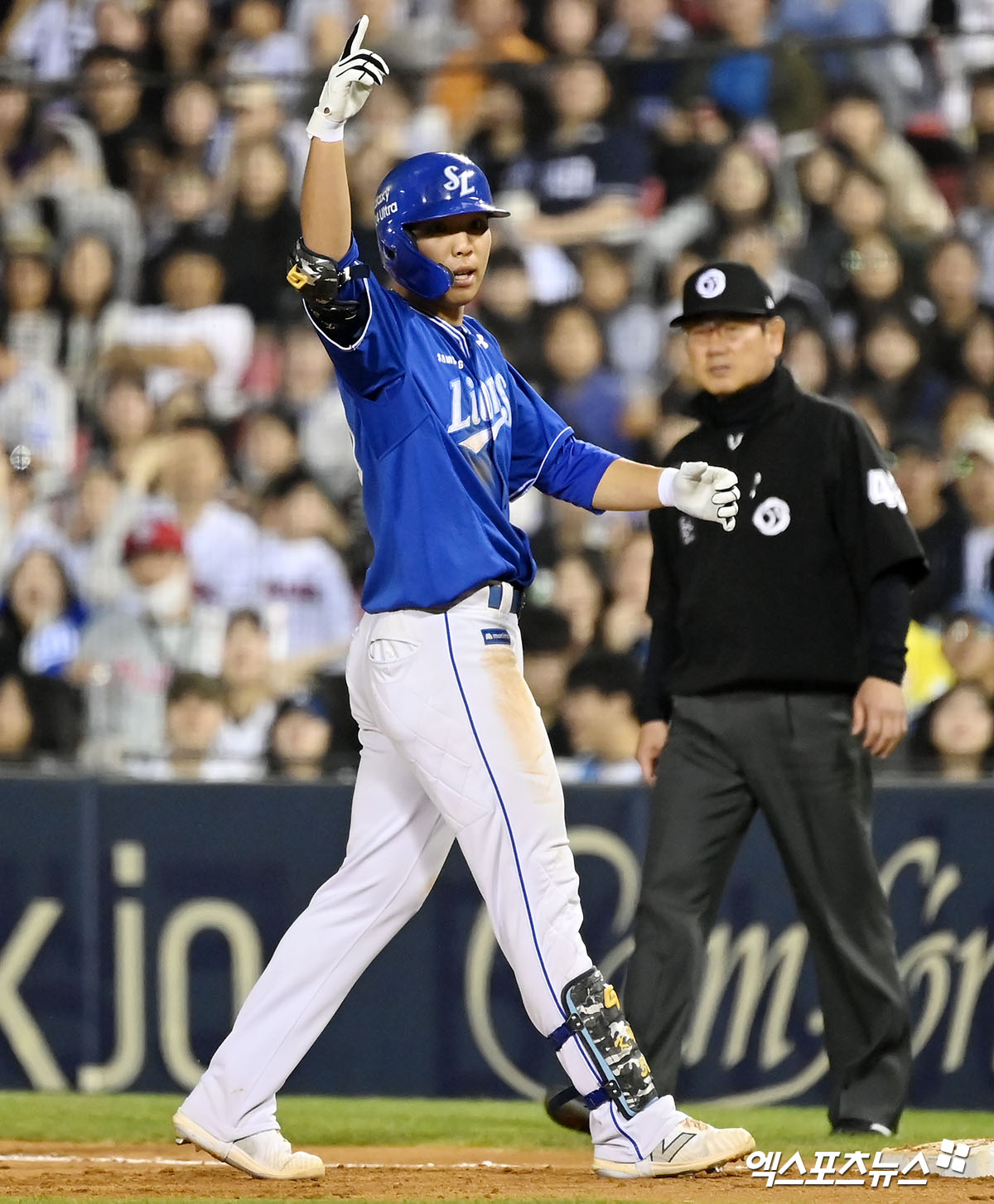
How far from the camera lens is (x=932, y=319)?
7.28 metres

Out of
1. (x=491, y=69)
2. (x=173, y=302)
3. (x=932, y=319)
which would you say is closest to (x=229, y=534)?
(x=173, y=302)

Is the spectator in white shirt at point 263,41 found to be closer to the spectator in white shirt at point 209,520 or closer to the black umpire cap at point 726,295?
the spectator in white shirt at point 209,520

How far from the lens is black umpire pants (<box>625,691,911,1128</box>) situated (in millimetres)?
5031

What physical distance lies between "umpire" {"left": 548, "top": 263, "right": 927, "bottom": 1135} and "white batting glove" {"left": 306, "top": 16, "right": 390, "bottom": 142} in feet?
5.19

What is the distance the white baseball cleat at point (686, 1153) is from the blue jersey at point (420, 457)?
3.91ft

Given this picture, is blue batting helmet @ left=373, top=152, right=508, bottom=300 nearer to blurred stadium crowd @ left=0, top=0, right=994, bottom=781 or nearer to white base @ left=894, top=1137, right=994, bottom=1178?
white base @ left=894, top=1137, right=994, bottom=1178

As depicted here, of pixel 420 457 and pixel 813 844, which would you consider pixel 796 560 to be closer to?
pixel 813 844

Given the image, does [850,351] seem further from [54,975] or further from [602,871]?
[54,975]

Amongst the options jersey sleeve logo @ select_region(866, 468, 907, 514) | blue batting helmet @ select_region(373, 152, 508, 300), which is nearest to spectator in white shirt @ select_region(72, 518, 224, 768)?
jersey sleeve logo @ select_region(866, 468, 907, 514)

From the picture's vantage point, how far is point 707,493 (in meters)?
4.10

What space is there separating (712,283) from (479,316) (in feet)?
8.53

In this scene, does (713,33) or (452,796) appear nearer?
(452,796)

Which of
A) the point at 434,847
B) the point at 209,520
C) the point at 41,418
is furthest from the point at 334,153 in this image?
the point at 41,418

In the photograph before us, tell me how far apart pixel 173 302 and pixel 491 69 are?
1581 mm
